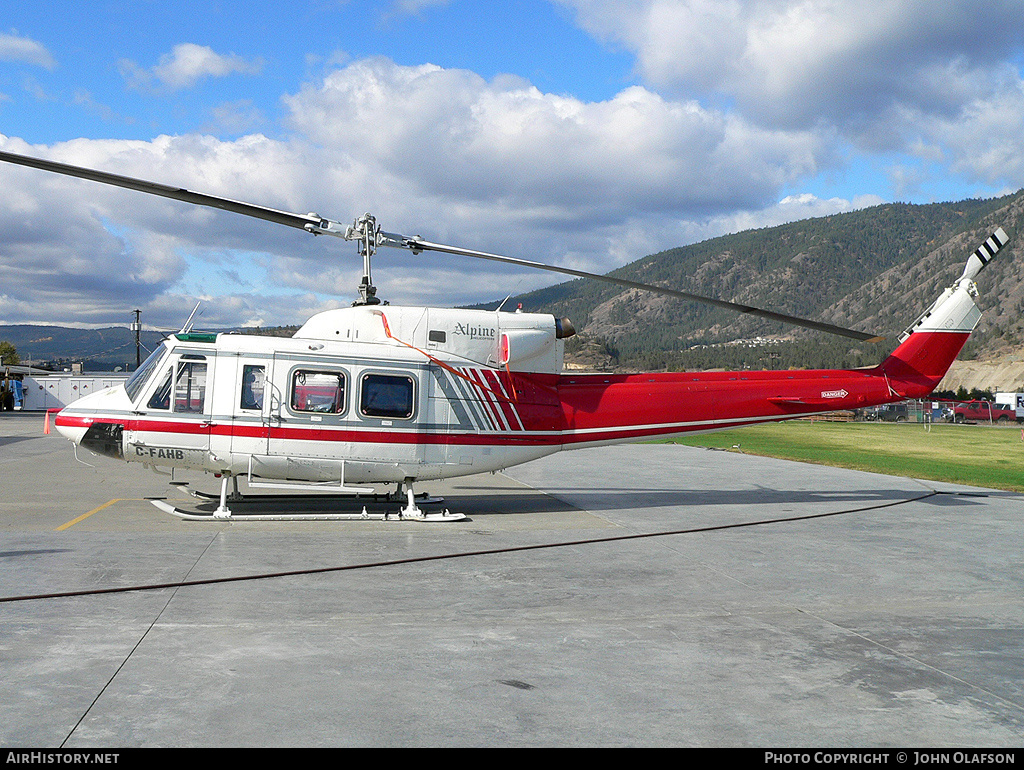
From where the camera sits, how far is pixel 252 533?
34.6 ft

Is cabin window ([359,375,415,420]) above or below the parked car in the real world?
above

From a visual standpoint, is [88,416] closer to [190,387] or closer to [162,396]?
[162,396]

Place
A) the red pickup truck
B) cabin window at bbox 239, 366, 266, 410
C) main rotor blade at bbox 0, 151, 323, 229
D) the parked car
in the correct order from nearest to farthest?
main rotor blade at bbox 0, 151, 323, 229 < cabin window at bbox 239, 366, 266, 410 < the red pickup truck < the parked car

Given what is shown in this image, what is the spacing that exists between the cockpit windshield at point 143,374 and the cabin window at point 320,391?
7.05ft

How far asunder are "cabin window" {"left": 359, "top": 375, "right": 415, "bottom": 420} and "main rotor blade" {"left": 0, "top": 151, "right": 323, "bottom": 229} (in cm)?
262

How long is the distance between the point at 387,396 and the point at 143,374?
3789 mm

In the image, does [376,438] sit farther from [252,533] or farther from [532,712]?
[532,712]

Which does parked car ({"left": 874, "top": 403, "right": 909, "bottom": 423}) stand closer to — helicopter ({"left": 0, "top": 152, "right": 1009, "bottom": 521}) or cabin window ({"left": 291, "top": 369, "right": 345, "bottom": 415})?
helicopter ({"left": 0, "top": 152, "right": 1009, "bottom": 521})

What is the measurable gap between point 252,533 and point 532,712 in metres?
7.06

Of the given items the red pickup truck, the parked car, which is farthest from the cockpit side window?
the red pickup truck

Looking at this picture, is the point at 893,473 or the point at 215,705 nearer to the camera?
the point at 215,705

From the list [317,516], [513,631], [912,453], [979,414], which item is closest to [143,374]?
[317,516]

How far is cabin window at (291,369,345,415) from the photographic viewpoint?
39.2ft
